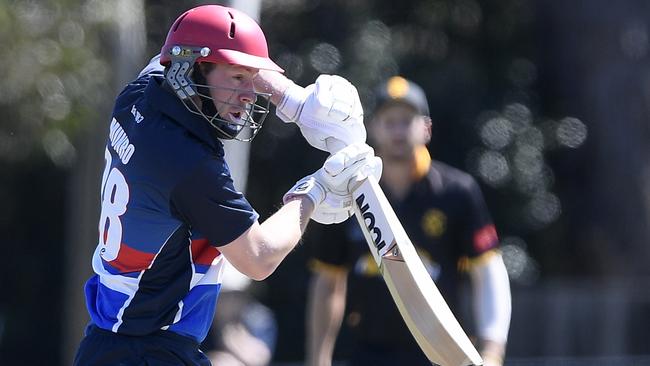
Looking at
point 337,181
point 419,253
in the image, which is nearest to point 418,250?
point 419,253

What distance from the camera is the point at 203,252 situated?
13.1ft

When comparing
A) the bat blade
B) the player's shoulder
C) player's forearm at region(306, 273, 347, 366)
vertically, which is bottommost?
player's forearm at region(306, 273, 347, 366)

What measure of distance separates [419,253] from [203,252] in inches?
68.3

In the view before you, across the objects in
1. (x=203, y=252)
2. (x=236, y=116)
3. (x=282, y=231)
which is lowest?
(x=203, y=252)

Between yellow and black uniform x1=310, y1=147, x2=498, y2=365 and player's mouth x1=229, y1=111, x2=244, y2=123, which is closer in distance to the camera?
player's mouth x1=229, y1=111, x2=244, y2=123

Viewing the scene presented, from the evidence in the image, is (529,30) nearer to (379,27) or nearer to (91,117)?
(379,27)

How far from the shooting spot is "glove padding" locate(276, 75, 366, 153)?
13.7 ft

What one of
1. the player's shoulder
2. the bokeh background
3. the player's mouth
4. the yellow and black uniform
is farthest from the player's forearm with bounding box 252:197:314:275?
the bokeh background

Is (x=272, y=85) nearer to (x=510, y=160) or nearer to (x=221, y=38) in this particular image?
(x=221, y=38)

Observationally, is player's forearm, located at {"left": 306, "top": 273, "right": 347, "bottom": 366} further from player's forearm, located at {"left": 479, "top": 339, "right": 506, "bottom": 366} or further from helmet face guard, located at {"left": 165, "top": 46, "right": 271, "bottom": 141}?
helmet face guard, located at {"left": 165, "top": 46, "right": 271, "bottom": 141}

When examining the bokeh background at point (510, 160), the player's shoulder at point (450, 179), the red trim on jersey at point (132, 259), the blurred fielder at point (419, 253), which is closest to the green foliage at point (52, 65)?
the bokeh background at point (510, 160)

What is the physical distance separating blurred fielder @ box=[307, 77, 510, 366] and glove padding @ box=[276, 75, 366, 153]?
4.62ft

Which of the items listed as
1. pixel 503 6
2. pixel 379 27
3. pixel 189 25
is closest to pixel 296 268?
pixel 379 27

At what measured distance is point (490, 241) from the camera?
555 centimetres
